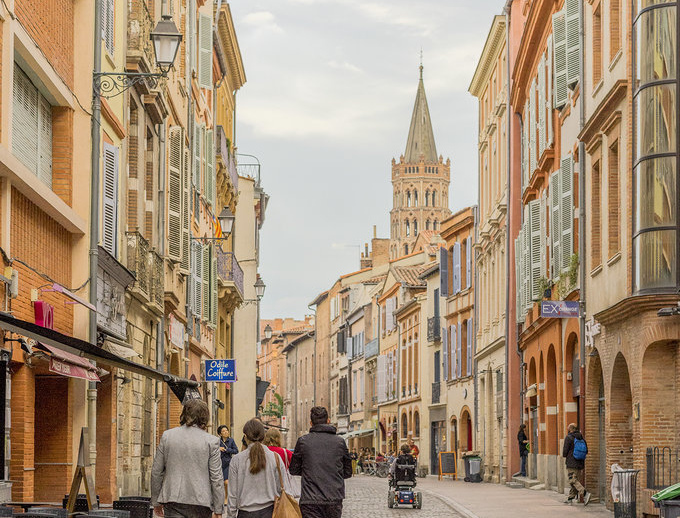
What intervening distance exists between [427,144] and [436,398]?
13591cm

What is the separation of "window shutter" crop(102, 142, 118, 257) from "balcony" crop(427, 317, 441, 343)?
136 feet

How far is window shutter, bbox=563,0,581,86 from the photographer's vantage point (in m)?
28.5

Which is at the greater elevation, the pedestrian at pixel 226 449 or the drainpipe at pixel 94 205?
the drainpipe at pixel 94 205

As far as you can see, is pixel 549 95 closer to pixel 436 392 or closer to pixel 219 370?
pixel 219 370

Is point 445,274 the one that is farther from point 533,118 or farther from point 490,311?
point 533,118

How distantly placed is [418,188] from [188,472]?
186439mm

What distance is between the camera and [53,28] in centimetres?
1638

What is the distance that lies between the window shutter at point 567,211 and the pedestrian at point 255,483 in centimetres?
1832

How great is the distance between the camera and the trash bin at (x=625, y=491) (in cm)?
2050

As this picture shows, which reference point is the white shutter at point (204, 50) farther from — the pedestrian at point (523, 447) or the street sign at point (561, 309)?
the pedestrian at point (523, 447)

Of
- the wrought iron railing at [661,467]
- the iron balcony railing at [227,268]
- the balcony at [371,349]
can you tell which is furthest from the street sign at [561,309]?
the balcony at [371,349]

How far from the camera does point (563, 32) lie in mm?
30078

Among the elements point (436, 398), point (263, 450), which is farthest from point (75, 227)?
point (436, 398)

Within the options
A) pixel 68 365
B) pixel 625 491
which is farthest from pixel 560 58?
pixel 68 365
